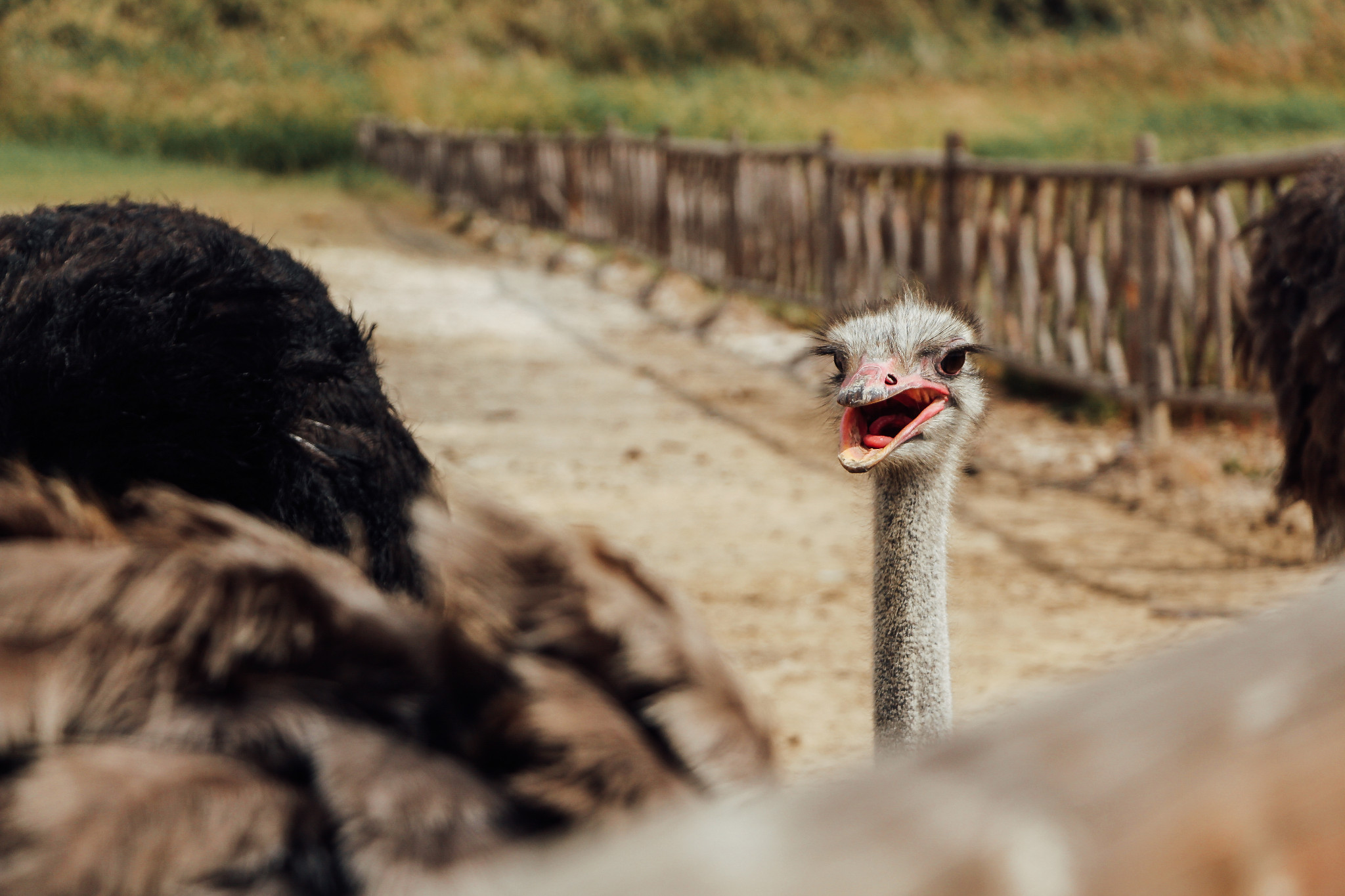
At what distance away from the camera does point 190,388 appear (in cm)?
235

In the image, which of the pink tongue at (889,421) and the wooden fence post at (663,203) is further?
the wooden fence post at (663,203)

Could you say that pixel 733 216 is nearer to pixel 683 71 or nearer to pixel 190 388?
pixel 190 388

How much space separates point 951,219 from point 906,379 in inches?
235

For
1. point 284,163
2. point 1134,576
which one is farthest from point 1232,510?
point 284,163

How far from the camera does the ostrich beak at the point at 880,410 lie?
7.32 ft

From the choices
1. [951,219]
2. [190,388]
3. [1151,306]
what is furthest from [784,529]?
[190,388]

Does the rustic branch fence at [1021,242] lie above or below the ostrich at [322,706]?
below

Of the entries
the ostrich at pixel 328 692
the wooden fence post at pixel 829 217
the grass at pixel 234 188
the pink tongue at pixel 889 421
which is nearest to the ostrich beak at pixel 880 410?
the pink tongue at pixel 889 421

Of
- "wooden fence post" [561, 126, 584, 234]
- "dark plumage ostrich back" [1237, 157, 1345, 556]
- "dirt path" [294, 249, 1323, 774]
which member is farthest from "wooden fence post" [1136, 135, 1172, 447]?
"wooden fence post" [561, 126, 584, 234]

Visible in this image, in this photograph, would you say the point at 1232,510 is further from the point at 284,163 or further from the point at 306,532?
the point at 284,163

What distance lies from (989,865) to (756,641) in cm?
383

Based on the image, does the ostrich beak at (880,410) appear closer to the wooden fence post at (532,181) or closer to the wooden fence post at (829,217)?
the wooden fence post at (829,217)

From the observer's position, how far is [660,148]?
12914 mm

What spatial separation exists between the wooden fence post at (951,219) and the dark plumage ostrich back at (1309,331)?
11.5 ft
